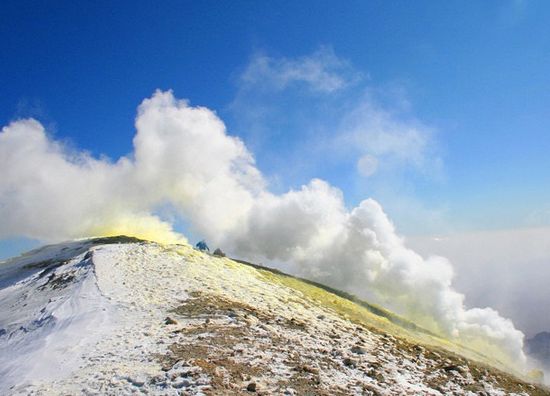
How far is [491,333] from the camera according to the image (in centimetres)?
14100

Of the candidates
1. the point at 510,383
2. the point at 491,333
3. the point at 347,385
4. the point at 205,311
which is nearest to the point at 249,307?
the point at 205,311

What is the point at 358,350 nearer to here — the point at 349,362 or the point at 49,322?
the point at 349,362

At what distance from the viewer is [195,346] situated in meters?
19.2

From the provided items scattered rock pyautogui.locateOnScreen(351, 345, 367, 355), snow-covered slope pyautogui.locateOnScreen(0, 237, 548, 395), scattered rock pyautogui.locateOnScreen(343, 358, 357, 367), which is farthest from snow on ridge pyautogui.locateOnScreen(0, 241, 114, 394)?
scattered rock pyautogui.locateOnScreen(351, 345, 367, 355)

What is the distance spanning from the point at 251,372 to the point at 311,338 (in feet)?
24.0

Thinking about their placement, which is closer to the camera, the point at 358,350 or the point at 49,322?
the point at 358,350

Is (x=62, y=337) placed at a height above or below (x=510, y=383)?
below

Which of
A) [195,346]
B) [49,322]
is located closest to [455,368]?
[195,346]

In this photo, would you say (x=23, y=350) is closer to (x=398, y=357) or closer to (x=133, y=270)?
(x=133, y=270)

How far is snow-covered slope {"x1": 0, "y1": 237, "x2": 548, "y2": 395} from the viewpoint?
626 inches

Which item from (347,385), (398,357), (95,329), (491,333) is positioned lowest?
(95,329)

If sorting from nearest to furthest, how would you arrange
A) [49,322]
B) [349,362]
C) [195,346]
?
1. [195,346]
2. [349,362]
3. [49,322]

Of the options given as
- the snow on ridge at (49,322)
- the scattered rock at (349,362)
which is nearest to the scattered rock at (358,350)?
the scattered rock at (349,362)

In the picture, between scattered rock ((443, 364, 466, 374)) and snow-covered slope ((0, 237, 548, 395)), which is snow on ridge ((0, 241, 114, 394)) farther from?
scattered rock ((443, 364, 466, 374))
